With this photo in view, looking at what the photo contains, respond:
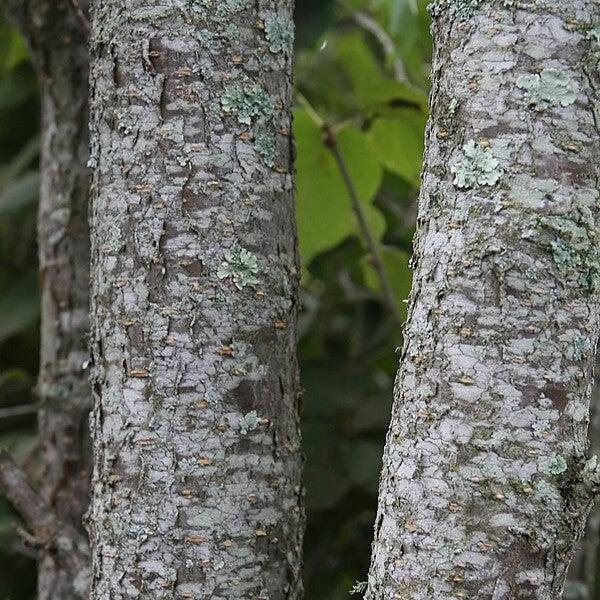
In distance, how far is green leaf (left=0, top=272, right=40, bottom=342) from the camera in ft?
4.67

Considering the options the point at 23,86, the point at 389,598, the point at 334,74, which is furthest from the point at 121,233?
the point at 334,74

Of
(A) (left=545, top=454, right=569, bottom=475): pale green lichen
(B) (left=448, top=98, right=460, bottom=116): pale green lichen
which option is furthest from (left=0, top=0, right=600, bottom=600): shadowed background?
(A) (left=545, top=454, right=569, bottom=475): pale green lichen

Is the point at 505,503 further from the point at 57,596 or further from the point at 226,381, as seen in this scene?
the point at 57,596

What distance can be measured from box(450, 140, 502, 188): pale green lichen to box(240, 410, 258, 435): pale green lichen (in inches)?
10.3

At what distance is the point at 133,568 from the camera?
715mm

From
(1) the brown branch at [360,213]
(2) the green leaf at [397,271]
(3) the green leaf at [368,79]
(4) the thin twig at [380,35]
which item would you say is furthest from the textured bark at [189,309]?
(4) the thin twig at [380,35]

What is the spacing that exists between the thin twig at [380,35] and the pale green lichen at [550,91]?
1.07m

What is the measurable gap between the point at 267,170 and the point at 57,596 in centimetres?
64

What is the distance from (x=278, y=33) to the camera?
76 centimetres

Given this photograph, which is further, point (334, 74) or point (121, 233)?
point (334, 74)

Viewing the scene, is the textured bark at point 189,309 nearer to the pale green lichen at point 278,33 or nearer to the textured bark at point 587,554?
the pale green lichen at point 278,33

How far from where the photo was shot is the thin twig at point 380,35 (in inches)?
67.0

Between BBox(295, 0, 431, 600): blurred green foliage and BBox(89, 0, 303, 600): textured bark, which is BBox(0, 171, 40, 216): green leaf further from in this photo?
BBox(89, 0, 303, 600): textured bark

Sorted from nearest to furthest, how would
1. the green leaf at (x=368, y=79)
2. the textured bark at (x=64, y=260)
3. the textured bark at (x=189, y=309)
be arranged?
1. the textured bark at (x=189, y=309)
2. the textured bark at (x=64, y=260)
3. the green leaf at (x=368, y=79)
